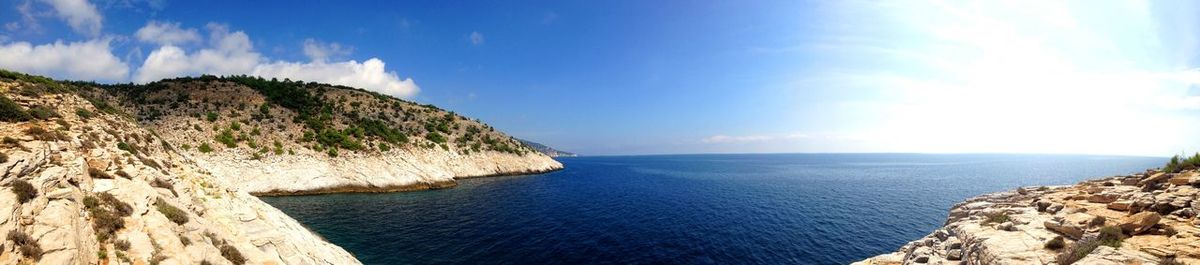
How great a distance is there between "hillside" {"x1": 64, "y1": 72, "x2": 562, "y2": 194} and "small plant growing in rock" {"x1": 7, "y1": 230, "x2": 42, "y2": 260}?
4413 cm

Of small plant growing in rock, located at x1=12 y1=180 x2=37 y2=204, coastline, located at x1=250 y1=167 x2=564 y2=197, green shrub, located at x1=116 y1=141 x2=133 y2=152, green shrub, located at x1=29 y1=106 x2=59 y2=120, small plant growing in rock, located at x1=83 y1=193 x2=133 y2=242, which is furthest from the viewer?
coastline, located at x1=250 y1=167 x2=564 y2=197

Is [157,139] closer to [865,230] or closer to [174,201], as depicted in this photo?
[174,201]

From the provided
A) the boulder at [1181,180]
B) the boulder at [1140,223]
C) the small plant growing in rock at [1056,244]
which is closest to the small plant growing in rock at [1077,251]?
the small plant growing in rock at [1056,244]

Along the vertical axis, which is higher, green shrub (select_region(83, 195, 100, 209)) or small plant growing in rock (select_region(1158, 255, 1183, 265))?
green shrub (select_region(83, 195, 100, 209))

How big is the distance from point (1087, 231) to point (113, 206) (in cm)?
3971

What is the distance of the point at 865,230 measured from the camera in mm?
39188

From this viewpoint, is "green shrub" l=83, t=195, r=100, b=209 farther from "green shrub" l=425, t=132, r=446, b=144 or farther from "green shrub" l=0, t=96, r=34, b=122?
"green shrub" l=425, t=132, r=446, b=144

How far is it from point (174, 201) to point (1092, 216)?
43.2m

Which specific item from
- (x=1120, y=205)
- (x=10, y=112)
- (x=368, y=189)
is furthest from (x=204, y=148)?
(x=1120, y=205)

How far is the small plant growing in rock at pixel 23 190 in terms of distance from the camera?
1259 centimetres

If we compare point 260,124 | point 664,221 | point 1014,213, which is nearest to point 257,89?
point 260,124

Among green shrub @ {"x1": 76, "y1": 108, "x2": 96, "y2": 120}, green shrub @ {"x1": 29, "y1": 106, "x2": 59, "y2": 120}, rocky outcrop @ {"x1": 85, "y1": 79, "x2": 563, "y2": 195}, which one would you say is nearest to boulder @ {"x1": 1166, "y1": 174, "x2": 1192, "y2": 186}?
green shrub @ {"x1": 29, "y1": 106, "x2": 59, "y2": 120}

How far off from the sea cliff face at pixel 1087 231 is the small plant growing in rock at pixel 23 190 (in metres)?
35.2

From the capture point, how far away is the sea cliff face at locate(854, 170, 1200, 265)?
15328 millimetres
